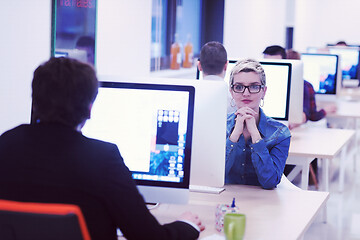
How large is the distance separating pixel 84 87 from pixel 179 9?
567cm

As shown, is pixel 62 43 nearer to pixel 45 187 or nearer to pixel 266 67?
pixel 266 67

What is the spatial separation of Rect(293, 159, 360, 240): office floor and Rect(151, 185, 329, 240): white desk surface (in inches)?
70.8

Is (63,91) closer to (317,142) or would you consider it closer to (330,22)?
(317,142)

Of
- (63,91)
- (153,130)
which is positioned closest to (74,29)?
(153,130)

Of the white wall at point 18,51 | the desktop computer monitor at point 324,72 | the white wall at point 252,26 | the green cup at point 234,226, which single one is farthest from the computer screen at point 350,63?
→ the green cup at point 234,226

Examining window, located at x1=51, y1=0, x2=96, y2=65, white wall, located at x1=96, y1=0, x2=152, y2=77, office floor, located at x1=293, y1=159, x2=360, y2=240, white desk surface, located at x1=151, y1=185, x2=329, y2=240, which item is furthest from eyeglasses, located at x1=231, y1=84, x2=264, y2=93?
office floor, located at x1=293, y1=159, x2=360, y2=240

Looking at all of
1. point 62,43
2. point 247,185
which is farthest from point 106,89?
point 62,43

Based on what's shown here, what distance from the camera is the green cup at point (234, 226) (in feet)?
5.96

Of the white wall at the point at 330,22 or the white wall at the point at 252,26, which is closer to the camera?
the white wall at the point at 252,26

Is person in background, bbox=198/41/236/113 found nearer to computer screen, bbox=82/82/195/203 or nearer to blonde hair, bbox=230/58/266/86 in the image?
blonde hair, bbox=230/58/266/86

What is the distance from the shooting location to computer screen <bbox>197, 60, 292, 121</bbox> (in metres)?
3.98

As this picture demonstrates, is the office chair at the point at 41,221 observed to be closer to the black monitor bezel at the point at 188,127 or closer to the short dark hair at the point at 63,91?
the short dark hair at the point at 63,91

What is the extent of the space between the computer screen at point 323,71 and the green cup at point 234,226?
438cm

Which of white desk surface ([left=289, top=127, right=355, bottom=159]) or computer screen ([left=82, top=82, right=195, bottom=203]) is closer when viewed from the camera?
computer screen ([left=82, top=82, right=195, bottom=203])
